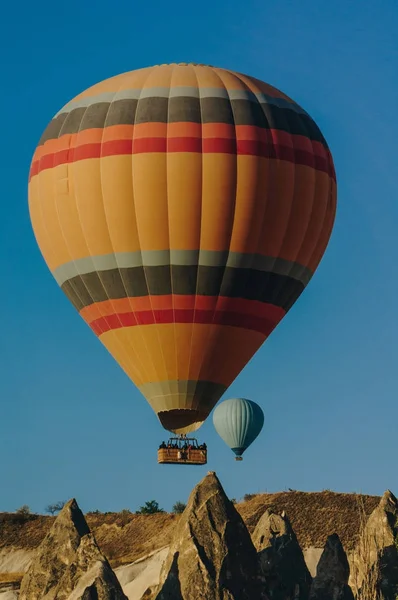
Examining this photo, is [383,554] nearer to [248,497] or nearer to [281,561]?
[281,561]

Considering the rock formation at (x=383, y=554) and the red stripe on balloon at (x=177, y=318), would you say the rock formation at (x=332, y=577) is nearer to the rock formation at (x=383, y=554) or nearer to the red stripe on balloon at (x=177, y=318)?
the rock formation at (x=383, y=554)

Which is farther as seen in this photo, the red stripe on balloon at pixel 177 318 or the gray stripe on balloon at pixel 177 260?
the red stripe on balloon at pixel 177 318

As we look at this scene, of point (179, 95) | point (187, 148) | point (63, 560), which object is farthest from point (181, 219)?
point (63, 560)

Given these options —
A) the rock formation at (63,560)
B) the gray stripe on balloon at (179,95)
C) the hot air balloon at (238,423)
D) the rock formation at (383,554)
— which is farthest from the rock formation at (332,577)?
the hot air balloon at (238,423)

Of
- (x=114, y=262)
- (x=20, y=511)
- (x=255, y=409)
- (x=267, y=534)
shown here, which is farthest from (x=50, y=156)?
(x=20, y=511)

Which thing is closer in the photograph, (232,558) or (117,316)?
(232,558)

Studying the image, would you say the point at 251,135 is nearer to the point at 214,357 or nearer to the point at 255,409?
the point at 214,357

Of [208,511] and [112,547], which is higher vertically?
[112,547]

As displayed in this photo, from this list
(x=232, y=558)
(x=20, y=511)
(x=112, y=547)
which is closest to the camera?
(x=232, y=558)
